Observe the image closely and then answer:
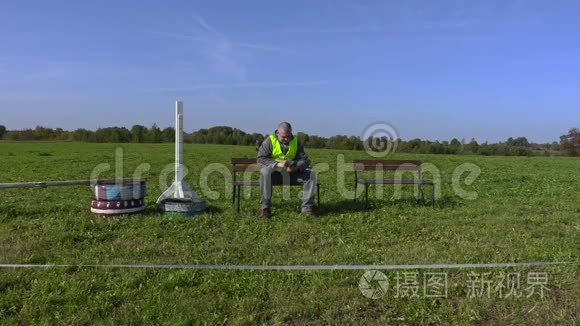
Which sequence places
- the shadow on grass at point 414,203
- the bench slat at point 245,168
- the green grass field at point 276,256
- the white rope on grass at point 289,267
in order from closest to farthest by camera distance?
the green grass field at point 276,256 → the white rope on grass at point 289,267 → the bench slat at point 245,168 → the shadow on grass at point 414,203

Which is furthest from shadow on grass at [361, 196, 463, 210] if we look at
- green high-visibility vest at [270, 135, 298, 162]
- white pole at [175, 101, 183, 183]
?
white pole at [175, 101, 183, 183]

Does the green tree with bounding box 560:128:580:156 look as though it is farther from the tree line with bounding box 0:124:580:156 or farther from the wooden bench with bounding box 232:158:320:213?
the wooden bench with bounding box 232:158:320:213

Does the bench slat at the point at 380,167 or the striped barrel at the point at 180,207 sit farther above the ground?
the bench slat at the point at 380,167

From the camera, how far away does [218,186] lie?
12930 millimetres

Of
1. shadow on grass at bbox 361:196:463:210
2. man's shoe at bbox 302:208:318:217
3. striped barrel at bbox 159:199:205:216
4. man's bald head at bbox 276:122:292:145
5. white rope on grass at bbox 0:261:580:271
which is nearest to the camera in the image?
white rope on grass at bbox 0:261:580:271

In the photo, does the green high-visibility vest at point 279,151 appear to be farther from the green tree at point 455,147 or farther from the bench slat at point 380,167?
the green tree at point 455,147

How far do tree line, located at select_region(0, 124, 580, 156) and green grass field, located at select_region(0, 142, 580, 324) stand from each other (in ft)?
121

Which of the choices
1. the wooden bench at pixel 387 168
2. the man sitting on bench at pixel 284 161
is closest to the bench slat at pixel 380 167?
the wooden bench at pixel 387 168

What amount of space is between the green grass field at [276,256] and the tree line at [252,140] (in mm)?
36792

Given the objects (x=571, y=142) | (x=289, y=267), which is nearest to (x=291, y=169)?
(x=289, y=267)

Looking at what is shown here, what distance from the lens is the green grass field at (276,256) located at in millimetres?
4199

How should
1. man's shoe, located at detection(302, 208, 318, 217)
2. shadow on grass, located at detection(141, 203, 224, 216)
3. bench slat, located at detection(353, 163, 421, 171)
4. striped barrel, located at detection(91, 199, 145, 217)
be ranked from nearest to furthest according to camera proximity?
1. striped barrel, located at detection(91, 199, 145, 217)
2. shadow on grass, located at detection(141, 203, 224, 216)
3. man's shoe, located at detection(302, 208, 318, 217)
4. bench slat, located at detection(353, 163, 421, 171)

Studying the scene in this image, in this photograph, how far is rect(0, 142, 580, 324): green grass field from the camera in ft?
13.8

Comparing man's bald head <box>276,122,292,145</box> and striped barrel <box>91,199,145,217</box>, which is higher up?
man's bald head <box>276,122,292,145</box>
